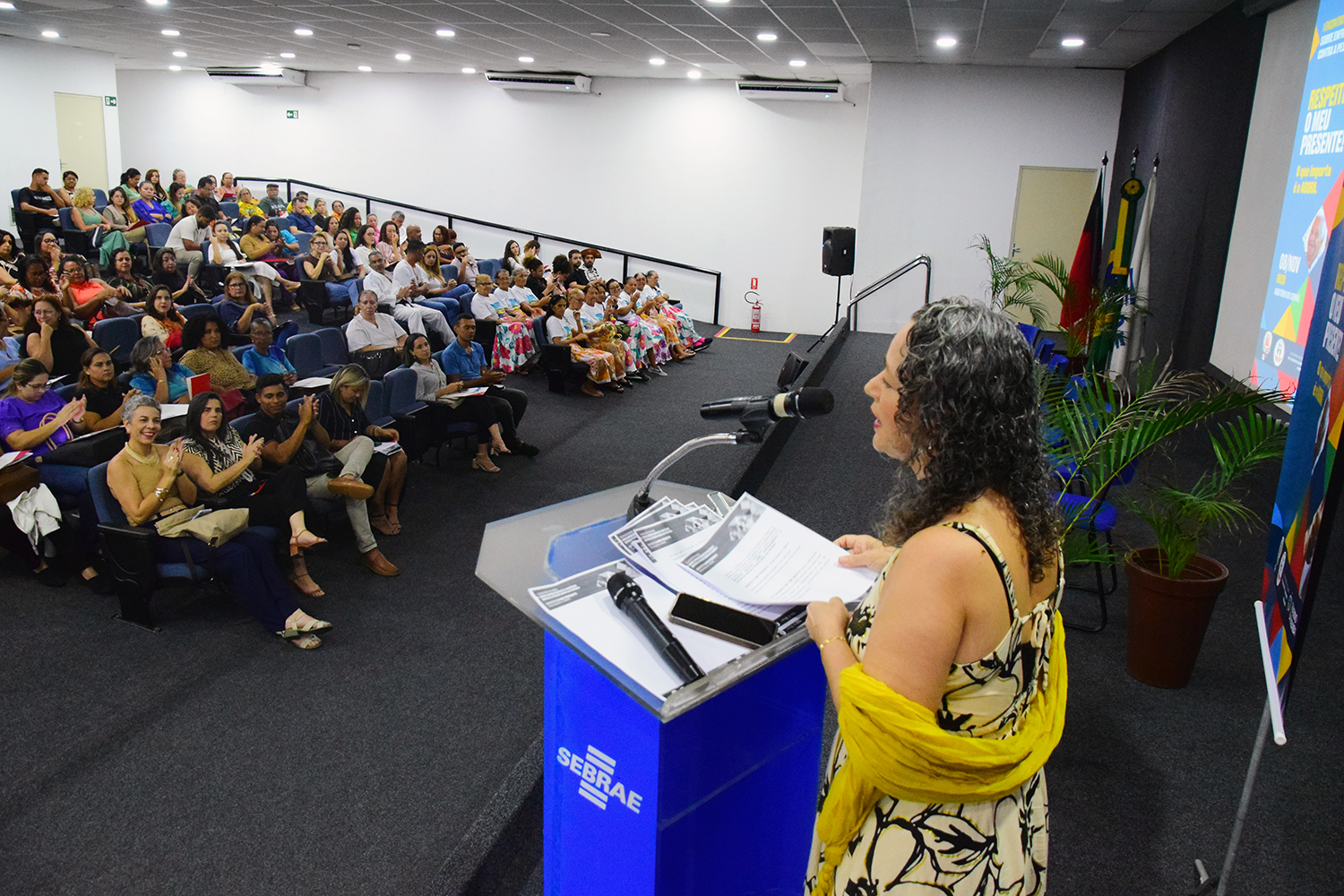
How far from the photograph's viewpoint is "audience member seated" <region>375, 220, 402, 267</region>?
441 inches

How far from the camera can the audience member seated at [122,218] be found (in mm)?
10086

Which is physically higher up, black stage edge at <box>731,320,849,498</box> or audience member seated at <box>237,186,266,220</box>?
audience member seated at <box>237,186,266,220</box>

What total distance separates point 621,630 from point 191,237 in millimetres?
9688

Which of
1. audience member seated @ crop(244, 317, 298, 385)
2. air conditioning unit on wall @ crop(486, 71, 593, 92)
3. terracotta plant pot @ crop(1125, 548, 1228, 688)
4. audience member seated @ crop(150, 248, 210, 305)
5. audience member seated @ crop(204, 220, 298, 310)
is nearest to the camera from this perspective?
terracotta plant pot @ crop(1125, 548, 1228, 688)

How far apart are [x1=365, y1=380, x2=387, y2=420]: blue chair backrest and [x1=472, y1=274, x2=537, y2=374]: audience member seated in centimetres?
309

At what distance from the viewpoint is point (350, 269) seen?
10.6 metres

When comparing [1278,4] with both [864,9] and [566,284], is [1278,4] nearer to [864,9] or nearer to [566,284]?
[864,9]

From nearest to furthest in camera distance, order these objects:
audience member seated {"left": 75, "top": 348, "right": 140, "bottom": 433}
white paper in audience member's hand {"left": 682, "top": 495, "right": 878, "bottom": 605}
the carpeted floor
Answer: white paper in audience member's hand {"left": 682, "top": 495, "right": 878, "bottom": 605}, the carpeted floor, audience member seated {"left": 75, "top": 348, "right": 140, "bottom": 433}

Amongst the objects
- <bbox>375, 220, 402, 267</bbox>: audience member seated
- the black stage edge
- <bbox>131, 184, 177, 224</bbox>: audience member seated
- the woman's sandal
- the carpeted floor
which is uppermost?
<bbox>131, 184, 177, 224</bbox>: audience member seated

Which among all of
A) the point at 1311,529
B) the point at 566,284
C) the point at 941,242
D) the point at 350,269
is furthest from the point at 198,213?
the point at 1311,529

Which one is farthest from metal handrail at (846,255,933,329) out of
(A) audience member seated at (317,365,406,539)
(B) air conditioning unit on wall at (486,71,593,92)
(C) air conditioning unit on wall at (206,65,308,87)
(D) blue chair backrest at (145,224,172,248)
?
(C) air conditioning unit on wall at (206,65,308,87)

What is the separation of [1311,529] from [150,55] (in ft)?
53.2

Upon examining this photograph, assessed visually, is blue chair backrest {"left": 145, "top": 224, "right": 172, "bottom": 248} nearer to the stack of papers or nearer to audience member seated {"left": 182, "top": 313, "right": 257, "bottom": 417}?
audience member seated {"left": 182, "top": 313, "right": 257, "bottom": 417}

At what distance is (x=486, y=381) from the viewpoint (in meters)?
7.05
